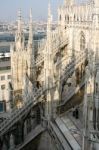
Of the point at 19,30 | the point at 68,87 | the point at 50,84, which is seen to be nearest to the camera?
the point at 50,84

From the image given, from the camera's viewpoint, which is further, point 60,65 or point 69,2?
point 69,2

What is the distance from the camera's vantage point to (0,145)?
67.8 feet

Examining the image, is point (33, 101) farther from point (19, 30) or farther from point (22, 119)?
point (19, 30)

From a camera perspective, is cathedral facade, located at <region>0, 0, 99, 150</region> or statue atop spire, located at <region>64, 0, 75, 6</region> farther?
statue atop spire, located at <region>64, 0, 75, 6</region>

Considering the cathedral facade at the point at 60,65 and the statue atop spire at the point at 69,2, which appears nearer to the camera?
the cathedral facade at the point at 60,65

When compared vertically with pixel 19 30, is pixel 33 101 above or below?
below

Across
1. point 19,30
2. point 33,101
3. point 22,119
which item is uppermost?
point 19,30

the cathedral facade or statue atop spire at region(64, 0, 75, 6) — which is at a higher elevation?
statue atop spire at region(64, 0, 75, 6)

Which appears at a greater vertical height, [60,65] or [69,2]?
[69,2]

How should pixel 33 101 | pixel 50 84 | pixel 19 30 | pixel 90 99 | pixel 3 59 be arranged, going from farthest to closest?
pixel 3 59 < pixel 19 30 < pixel 33 101 < pixel 50 84 < pixel 90 99

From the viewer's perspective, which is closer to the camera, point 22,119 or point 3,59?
point 22,119

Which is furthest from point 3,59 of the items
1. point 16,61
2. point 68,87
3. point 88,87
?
point 88,87

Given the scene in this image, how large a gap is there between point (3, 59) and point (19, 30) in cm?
2414

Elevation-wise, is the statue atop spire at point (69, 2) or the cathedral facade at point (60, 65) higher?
the statue atop spire at point (69, 2)
